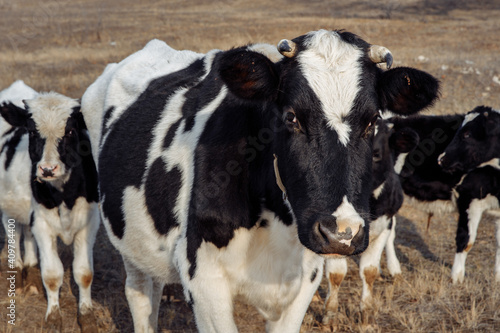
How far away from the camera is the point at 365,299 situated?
5723 mm

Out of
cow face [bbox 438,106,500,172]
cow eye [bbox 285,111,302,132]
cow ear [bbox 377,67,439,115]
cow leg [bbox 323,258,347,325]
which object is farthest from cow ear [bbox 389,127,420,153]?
cow eye [bbox 285,111,302,132]

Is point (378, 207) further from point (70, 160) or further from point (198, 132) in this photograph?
point (70, 160)

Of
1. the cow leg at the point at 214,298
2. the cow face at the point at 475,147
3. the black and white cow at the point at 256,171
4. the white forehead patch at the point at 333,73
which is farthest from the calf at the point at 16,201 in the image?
the cow face at the point at 475,147

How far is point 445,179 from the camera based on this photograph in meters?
7.73

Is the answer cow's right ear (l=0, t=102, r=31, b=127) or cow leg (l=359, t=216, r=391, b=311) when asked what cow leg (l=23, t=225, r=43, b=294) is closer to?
cow's right ear (l=0, t=102, r=31, b=127)

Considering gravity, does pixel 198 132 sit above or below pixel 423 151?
above

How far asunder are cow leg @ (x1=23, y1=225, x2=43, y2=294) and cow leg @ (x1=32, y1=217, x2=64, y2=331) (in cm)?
77

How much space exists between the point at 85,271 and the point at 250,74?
348cm

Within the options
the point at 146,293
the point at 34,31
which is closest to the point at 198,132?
the point at 146,293

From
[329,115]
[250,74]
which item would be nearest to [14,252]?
[250,74]

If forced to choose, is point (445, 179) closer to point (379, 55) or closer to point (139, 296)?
point (139, 296)

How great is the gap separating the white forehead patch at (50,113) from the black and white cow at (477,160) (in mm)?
4650

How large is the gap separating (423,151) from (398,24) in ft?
85.7

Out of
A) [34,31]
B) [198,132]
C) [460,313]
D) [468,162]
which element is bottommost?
[34,31]
